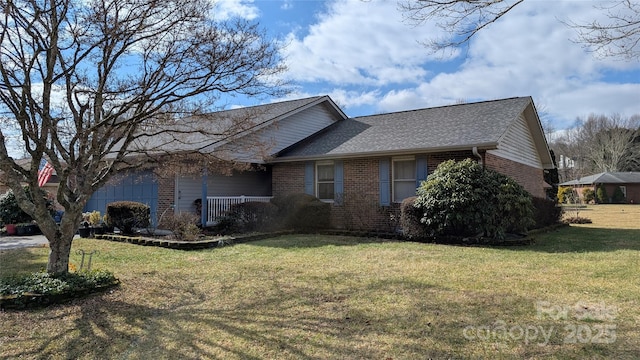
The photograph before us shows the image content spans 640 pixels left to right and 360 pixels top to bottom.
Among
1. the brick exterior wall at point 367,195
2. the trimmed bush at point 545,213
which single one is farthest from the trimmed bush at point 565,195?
the brick exterior wall at point 367,195

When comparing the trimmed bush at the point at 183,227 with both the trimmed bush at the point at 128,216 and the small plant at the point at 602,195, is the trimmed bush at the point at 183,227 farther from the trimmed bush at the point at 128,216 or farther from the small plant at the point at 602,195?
the small plant at the point at 602,195

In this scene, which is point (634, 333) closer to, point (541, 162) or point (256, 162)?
point (256, 162)

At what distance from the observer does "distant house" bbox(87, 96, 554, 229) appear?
1269cm

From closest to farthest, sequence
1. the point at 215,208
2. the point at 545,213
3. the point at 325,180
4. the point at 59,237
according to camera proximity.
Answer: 1. the point at 59,237
2. the point at 215,208
3. the point at 545,213
4. the point at 325,180

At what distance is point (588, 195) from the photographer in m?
41.9

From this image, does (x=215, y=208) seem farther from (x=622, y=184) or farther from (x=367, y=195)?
(x=622, y=184)

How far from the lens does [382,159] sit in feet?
44.4

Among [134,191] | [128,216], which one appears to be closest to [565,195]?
[134,191]

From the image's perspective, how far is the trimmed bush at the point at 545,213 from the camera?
13.8 metres

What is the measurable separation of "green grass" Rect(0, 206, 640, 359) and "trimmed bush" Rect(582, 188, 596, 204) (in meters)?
40.1

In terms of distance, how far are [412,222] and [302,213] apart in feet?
12.3

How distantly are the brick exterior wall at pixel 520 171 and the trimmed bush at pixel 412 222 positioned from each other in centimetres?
271

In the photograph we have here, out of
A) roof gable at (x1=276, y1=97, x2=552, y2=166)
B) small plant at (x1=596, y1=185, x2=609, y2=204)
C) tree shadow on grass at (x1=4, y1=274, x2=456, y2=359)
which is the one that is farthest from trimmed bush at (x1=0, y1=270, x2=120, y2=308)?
small plant at (x1=596, y1=185, x2=609, y2=204)

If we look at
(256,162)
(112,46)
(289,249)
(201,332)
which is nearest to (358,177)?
(256,162)
